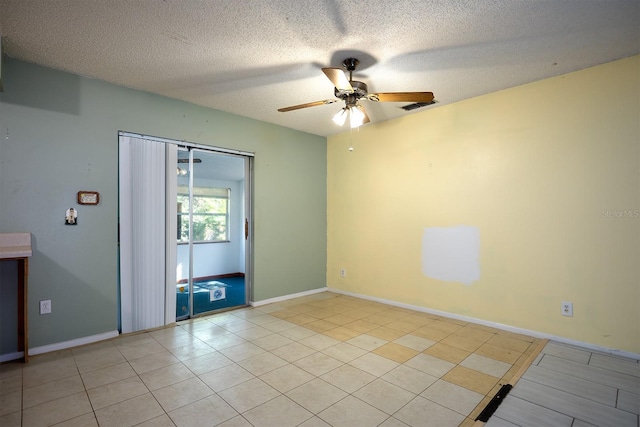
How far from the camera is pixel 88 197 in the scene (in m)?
3.12

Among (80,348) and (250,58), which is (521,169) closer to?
(250,58)

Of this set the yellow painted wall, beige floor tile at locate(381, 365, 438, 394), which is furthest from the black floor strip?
the yellow painted wall

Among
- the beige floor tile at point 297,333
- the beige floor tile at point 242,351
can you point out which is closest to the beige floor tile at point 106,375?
the beige floor tile at point 242,351

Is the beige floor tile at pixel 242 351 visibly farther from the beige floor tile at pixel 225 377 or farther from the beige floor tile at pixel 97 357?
the beige floor tile at pixel 97 357

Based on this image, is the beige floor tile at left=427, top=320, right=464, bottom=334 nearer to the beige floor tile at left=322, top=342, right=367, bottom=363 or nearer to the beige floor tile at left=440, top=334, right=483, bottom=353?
the beige floor tile at left=440, top=334, right=483, bottom=353

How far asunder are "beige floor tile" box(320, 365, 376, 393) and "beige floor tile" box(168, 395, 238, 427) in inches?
29.9

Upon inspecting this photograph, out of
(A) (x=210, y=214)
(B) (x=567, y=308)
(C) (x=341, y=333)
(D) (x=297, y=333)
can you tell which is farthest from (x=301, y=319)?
(A) (x=210, y=214)

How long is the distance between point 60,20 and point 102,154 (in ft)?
4.30

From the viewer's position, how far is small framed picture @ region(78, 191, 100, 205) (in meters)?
3.08

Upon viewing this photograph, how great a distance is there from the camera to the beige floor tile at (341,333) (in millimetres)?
3305

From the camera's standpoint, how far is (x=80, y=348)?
9.82 feet

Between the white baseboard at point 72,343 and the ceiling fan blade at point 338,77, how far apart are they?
3.29m

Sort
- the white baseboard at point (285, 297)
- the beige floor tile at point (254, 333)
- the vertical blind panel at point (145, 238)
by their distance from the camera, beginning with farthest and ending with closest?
1. the white baseboard at point (285, 297)
2. the vertical blind panel at point (145, 238)
3. the beige floor tile at point (254, 333)

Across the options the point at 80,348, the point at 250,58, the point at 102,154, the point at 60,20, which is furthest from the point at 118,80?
the point at 80,348
